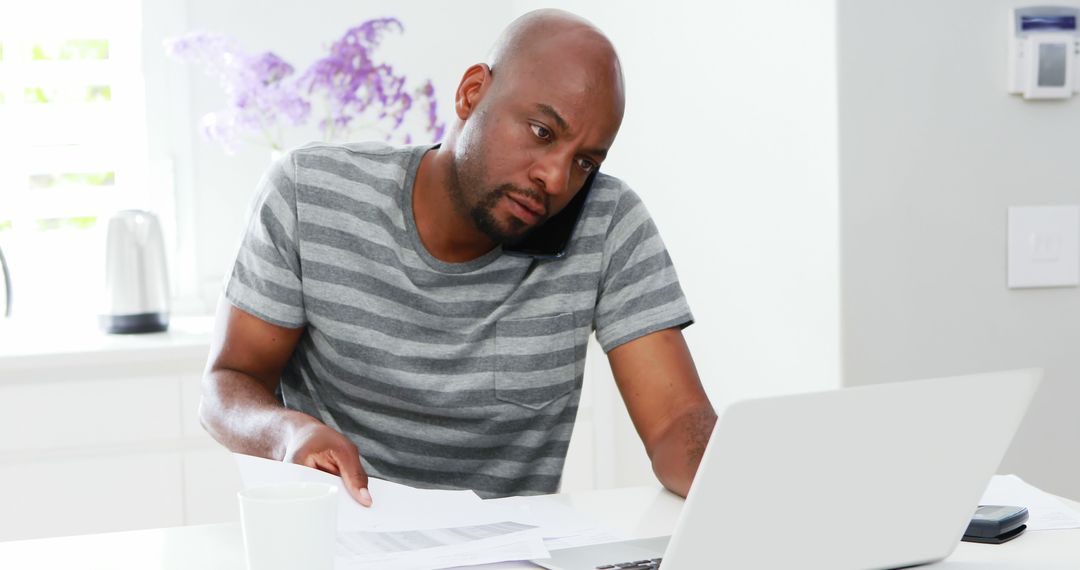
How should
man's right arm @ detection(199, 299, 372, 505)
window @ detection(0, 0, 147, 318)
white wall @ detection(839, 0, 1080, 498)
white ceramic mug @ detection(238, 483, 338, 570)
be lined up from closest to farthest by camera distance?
white ceramic mug @ detection(238, 483, 338, 570) < man's right arm @ detection(199, 299, 372, 505) < white wall @ detection(839, 0, 1080, 498) < window @ detection(0, 0, 147, 318)

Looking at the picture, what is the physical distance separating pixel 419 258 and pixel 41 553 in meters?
0.57

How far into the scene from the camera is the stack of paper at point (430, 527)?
86cm

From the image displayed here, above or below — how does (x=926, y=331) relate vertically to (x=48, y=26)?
below

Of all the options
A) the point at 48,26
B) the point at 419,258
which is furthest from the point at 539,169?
the point at 48,26

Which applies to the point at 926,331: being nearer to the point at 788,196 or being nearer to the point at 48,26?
the point at 788,196

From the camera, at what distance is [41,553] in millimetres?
938

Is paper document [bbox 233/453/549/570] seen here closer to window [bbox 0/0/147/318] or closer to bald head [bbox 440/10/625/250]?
bald head [bbox 440/10/625/250]

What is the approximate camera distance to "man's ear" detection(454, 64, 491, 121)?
4.40 ft

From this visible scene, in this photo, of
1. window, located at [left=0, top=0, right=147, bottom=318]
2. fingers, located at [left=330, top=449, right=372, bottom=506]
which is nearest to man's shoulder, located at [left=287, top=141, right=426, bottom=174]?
fingers, located at [left=330, top=449, right=372, bottom=506]

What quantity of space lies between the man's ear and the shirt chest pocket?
26 cm

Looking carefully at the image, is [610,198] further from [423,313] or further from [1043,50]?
[1043,50]

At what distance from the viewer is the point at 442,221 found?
1371 mm

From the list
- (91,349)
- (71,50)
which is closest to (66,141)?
(71,50)

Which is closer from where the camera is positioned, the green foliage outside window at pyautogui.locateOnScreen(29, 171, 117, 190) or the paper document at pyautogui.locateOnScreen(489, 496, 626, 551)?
the paper document at pyautogui.locateOnScreen(489, 496, 626, 551)
